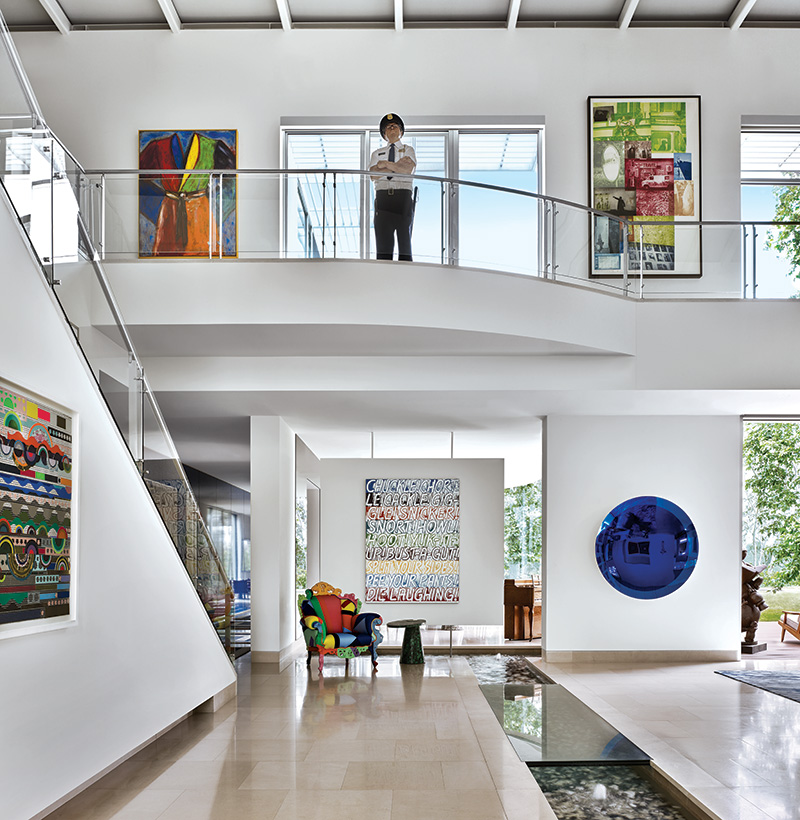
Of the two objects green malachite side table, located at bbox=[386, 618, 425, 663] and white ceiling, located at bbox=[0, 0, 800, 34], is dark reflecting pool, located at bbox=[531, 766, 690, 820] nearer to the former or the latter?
green malachite side table, located at bbox=[386, 618, 425, 663]

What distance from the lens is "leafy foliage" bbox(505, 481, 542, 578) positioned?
28.2m

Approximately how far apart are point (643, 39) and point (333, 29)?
4268 mm

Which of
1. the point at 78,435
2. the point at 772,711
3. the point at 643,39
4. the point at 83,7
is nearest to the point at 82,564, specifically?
the point at 78,435

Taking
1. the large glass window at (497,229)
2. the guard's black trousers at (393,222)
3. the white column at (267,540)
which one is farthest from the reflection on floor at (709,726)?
Result: the guard's black trousers at (393,222)

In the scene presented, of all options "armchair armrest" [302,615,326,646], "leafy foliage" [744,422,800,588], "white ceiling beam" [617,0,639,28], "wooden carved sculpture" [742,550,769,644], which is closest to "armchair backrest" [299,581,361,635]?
"armchair armrest" [302,615,326,646]

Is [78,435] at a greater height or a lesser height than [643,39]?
lesser

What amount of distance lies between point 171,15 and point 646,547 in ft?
31.2

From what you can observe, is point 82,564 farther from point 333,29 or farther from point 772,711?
point 333,29

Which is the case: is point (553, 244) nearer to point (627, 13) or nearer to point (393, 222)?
point (393, 222)

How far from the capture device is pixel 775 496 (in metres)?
18.8

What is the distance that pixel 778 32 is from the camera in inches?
508

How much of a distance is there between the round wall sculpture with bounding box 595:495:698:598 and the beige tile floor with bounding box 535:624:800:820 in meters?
1.07

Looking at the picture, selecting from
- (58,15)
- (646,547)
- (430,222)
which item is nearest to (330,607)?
(646,547)

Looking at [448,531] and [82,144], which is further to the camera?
[448,531]
